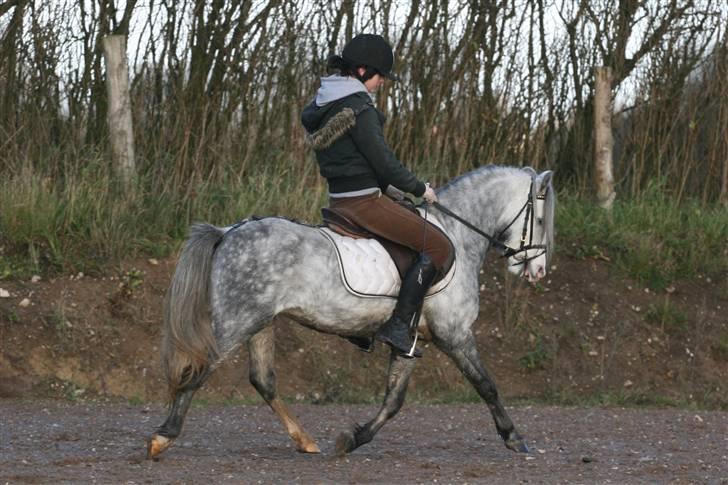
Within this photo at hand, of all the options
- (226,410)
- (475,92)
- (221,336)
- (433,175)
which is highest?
(475,92)

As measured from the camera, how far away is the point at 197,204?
1241 cm

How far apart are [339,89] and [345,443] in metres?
1.98

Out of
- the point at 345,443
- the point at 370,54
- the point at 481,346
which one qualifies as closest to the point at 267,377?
the point at 345,443

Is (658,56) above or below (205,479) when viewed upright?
above

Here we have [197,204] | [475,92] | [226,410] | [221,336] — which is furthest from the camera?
[475,92]

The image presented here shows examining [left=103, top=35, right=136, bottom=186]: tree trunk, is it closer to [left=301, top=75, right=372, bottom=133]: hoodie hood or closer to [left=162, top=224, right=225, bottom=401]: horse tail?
[left=301, top=75, right=372, bottom=133]: hoodie hood

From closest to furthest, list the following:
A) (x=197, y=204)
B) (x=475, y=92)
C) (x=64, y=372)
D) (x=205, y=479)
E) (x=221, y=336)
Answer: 1. (x=205, y=479)
2. (x=221, y=336)
3. (x=64, y=372)
4. (x=197, y=204)
5. (x=475, y=92)

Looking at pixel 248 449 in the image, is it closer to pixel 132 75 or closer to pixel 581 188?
pixel 132 75

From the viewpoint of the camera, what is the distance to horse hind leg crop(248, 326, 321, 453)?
25.3 ft

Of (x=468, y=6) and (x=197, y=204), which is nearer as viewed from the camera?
(x=197, y=204)

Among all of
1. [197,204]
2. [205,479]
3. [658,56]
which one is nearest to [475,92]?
[658,56]

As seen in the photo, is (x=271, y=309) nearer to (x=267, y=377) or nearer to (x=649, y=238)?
(x=267, y=377)

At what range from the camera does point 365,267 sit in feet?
24.2

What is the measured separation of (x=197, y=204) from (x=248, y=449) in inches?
188
